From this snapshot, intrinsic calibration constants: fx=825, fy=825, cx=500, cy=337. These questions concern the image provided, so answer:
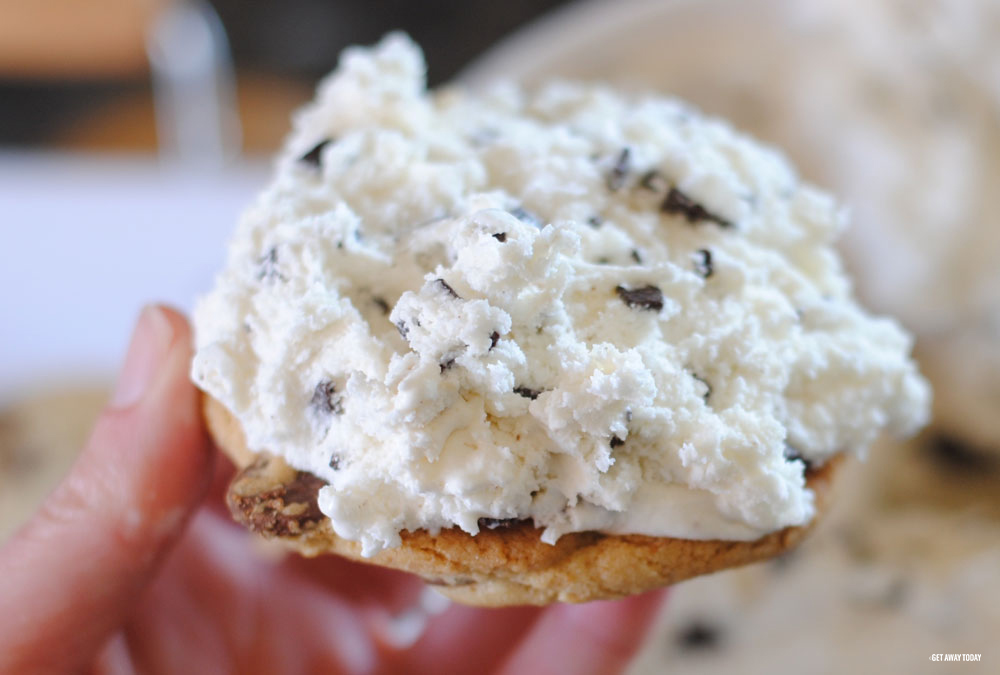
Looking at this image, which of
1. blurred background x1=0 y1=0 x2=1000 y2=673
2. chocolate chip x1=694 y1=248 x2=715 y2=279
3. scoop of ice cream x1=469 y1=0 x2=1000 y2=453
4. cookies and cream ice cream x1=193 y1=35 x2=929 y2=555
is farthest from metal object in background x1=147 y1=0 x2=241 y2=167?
chocolate chip x1=694 y1=248 x2=715 y2=279

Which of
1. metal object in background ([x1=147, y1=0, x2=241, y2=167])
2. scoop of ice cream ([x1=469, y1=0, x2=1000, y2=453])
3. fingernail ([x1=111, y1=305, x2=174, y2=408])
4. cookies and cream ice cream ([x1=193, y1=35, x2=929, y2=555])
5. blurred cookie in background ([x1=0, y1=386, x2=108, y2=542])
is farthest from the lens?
metal object in background ([x1=147, y1=0, x2=241, y2=167])

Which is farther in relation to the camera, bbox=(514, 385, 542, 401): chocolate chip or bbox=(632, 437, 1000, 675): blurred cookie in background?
bbox=(632, 437, 1000, 675): blurred cookie in background

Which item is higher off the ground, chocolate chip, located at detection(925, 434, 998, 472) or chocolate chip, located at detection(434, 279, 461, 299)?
chocolate chip, located at detection(434, 279, 461, 299)

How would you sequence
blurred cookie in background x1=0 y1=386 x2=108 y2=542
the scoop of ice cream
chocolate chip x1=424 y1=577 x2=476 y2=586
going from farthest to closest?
blurred cookie in background x1=0 y1=386 x2=108 y2=542 → the scoop of ice cream → chocolate chip x1=424 y1=577 x2=476 y2=586

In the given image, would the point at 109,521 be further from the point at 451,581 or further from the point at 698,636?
the point at 698,636

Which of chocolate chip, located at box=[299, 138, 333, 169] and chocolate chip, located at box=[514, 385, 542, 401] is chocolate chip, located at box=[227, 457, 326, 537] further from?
chocolate chip, located at box=[299, 138, 333, 169]

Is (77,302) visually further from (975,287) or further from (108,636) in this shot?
(975,287)

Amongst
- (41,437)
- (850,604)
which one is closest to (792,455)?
(850,604)
